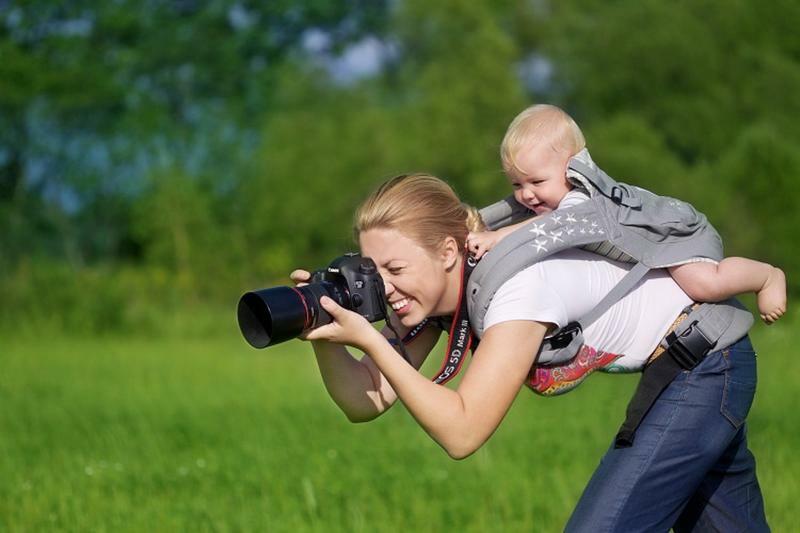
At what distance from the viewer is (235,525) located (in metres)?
4.80

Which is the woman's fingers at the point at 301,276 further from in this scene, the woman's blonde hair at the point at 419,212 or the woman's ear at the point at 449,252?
the woman's ear at the point at 449,252

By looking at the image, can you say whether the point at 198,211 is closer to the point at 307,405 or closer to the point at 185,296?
the point at 185,296

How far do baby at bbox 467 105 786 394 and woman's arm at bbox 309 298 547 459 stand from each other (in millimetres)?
257

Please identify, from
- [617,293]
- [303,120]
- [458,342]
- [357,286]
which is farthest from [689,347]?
[303,120]

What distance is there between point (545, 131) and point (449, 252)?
573 millimetres

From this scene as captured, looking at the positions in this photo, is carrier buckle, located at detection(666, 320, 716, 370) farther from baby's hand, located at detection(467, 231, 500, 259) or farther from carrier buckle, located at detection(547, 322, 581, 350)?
baby's hand, located at detection(467, 231, 500, 259)

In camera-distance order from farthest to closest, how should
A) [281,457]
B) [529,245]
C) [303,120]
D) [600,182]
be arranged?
[303,120] → [281,457] → [600,182] → [529,245]

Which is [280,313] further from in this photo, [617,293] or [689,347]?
[689,347]

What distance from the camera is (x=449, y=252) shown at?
2938 mm

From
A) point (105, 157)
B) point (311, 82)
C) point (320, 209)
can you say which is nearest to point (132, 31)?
point (105, 157)

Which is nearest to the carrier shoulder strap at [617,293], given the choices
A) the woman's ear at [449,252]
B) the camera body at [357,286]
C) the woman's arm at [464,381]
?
the woman's arm at [464,381]

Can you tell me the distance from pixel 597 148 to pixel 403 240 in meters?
14.1

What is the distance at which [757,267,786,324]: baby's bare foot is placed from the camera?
3.05 metres

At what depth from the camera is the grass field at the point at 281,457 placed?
495 cm
